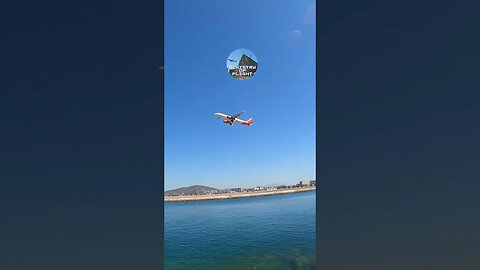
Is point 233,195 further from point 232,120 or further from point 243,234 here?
point 232,120

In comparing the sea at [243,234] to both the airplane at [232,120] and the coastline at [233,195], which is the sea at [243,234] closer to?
the coastline at [233,195]

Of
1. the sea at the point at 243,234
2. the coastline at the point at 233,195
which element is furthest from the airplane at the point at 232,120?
the coastline at the point at 233,195

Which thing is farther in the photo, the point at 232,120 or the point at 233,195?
the point at 233,195

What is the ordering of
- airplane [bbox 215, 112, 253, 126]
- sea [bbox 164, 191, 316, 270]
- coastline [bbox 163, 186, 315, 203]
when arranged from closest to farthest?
airplane [bbox 215, 112, 253, 126], sea [bbox 164, 191, 316, 270], coastline [bbox 163, 186, 315, 203]

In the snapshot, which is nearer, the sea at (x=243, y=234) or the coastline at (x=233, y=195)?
the sea at (x=243, y=234)

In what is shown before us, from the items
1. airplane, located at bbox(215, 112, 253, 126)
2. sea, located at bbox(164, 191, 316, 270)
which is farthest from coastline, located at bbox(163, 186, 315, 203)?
airplane, located at bbox(215, 112, 253, 126)

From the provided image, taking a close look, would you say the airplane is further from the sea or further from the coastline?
the coastline

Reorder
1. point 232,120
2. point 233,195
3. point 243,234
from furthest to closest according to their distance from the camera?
point 233,195 < point 243,234 < point 232,120

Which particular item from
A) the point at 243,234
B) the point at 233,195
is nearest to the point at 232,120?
the point at 243,234

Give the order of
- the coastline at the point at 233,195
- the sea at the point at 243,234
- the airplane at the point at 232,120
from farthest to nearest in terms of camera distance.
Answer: the coastline at the point at 233,195 < the sea at the point at 243,234 < the airplane at the point at 232,120

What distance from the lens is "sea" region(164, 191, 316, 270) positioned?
42.2 ft

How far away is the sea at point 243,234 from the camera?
42.2 ft

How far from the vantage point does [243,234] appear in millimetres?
16969

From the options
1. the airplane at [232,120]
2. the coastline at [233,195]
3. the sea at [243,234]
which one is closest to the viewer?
the airplane at [232,120]
